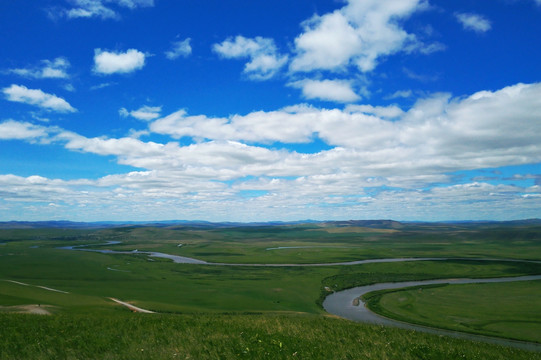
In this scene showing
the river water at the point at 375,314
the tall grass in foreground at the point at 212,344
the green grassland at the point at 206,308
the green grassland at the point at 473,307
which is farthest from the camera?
the green grassland at the point at 473,307

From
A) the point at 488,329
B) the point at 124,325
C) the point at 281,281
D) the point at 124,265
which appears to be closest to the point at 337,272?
the point at 281,281

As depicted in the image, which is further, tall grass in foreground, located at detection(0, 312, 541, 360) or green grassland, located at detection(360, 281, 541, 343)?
green grassland, located at detection(360, 281, 541, 343)

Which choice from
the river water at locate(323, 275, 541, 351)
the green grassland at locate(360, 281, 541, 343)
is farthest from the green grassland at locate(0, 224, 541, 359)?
the green grassland at locate(360, 281, 541, 343)

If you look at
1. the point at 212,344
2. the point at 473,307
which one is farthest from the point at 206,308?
the point at 212,344

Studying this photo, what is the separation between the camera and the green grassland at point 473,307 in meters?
49.6

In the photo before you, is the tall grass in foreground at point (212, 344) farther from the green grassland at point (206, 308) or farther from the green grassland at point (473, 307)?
the green grassland at point (473, 307)

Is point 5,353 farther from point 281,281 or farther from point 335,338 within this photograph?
point 281,281

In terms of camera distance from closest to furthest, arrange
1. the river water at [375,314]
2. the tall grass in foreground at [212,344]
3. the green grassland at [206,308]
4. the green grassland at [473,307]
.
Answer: the tall grass in foreground at [212,344] < the green grassland at [206,308] < the river water at [375,314] < the green grassland at [473,307]

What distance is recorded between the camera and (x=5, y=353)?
1245 centimetres

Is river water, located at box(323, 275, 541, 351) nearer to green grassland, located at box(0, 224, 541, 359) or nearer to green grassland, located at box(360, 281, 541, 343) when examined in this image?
green grassland, located at box(360, 281, 541, 343)

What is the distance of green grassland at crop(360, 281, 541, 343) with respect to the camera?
49.6m

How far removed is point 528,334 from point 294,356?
161 ft

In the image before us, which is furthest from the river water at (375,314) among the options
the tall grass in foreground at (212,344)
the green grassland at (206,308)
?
the tall grass in foreground at (212,344)

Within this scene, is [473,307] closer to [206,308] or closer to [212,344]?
[206,308]
